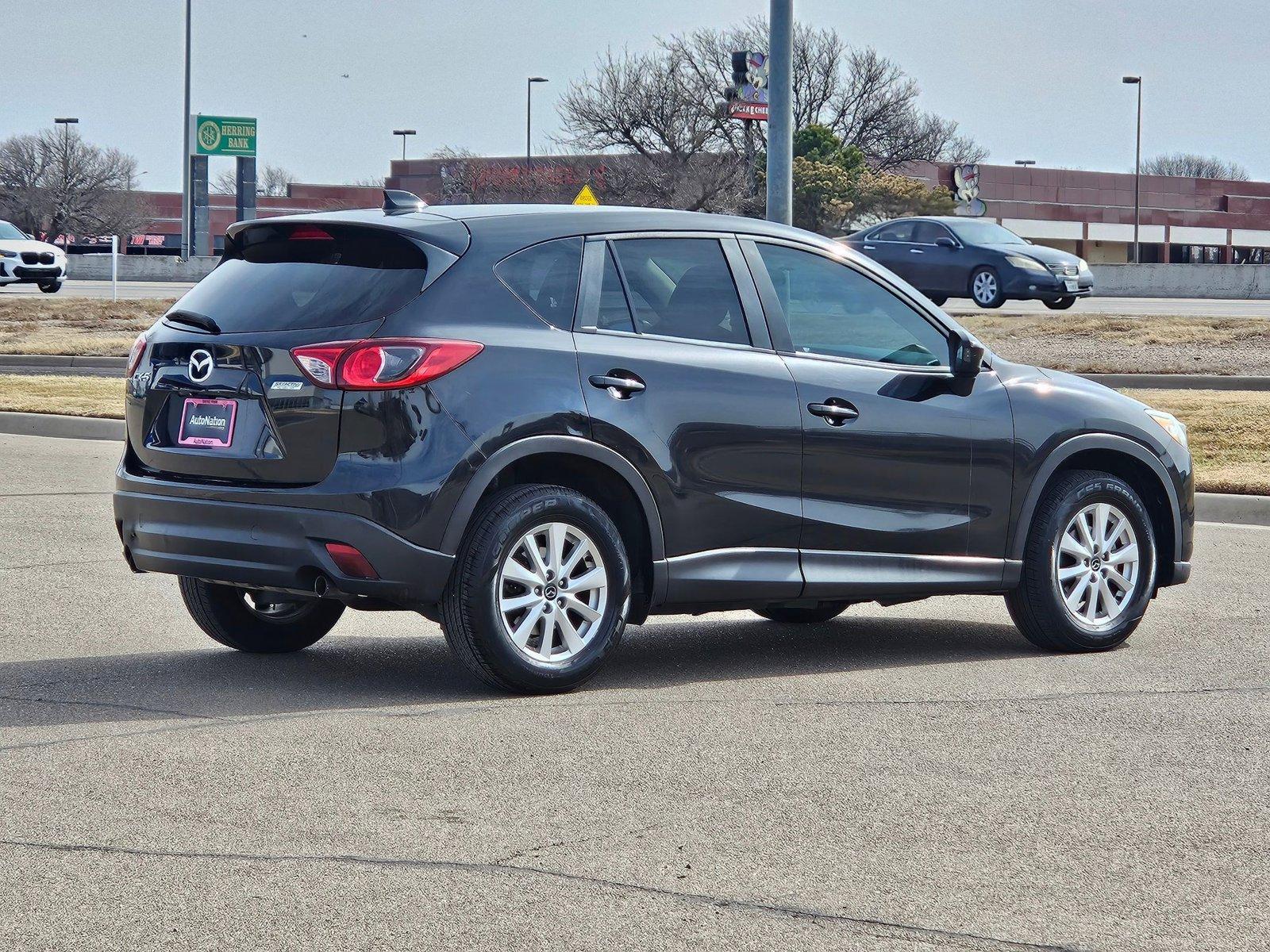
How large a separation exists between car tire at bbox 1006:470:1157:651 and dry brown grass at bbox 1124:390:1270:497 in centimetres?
552

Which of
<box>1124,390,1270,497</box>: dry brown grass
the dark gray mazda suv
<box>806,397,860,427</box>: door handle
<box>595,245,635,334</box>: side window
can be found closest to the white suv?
<box>1124,390,1270,497</box>: dry brown grass

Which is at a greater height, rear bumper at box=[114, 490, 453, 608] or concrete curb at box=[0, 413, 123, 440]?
concrete curb at box=[0, 413, 123, 440]

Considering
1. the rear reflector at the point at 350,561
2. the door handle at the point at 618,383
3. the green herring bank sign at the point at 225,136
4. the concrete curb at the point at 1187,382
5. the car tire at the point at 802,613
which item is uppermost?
the green herring bank sign at the point at 225,136

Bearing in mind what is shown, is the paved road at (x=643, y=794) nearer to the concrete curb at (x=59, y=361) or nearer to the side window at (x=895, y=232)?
the concrete curb at (x=59, y=361)

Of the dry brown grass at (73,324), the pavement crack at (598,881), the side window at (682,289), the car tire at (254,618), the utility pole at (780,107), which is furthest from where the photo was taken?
the dry brown grass at (73,324)

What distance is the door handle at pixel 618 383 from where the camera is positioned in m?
6.48

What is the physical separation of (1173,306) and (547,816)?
30.8m

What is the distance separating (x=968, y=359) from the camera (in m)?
7.32

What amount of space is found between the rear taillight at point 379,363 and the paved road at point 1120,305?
931 inches

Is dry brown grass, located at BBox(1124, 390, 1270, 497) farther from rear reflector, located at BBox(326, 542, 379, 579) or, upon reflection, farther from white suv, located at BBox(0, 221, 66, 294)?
white suv, located at BBox(0, 221, 66, 294)

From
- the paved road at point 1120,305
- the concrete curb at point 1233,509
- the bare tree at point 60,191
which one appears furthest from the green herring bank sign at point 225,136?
the concrete curb at point 1233,509

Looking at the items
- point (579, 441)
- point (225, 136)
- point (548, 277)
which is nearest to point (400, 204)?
point (548, 277)

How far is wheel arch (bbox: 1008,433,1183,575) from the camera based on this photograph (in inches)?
298

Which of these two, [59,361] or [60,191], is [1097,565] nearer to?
[59,361]
